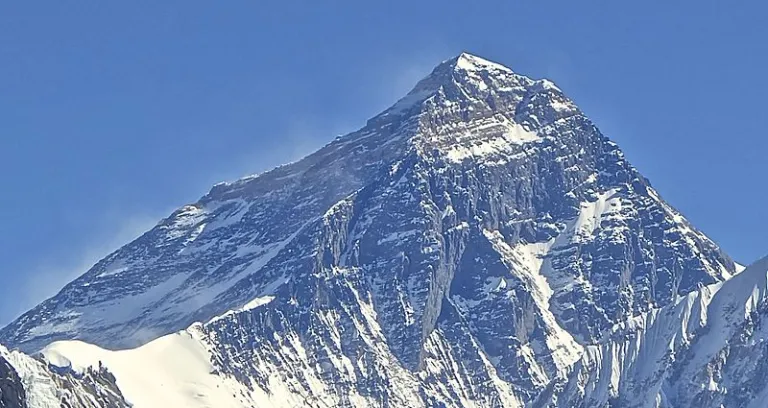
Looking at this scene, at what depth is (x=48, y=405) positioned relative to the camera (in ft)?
390

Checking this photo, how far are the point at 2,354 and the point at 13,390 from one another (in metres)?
5.02

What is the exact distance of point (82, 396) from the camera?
168 metres

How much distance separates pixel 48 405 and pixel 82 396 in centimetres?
4886

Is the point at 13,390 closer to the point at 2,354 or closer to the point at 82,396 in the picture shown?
the point at 2,354

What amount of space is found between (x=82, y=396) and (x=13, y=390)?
2070 inches

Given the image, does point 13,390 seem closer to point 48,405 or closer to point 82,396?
point 48,405

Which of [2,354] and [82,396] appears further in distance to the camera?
[82,396]

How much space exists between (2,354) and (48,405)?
3.12 metres

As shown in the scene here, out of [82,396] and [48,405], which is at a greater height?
[82,396]

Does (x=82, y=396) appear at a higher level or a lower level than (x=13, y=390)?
higher

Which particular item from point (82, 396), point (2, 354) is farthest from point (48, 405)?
point (82, 396)

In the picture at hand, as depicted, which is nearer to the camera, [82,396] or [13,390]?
[13,390]

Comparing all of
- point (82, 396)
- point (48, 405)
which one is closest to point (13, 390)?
point (48, 405)
